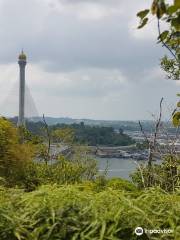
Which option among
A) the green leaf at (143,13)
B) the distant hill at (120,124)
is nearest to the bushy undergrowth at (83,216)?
the green leaf at (143,13)

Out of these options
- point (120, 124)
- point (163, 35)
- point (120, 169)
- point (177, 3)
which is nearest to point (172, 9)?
point (177, 3)

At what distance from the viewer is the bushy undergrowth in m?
2.56

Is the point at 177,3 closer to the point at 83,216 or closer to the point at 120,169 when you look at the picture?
the point at 83,216

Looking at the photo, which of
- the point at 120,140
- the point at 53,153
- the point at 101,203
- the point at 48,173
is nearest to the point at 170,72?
the point at 48,173

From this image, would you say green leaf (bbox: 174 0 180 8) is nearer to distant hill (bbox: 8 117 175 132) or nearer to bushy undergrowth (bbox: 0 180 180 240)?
bushy undergrowth (bbox: 0 180 180 240)

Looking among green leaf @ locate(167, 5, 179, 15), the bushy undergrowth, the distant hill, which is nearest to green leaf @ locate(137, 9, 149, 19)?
green leaf @ locate(167, 5, 179, 15)

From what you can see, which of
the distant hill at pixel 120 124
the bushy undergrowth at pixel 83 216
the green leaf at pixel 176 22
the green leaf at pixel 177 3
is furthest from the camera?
the distant hill at pixel 120 124

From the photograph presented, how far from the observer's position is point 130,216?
8.55 ft

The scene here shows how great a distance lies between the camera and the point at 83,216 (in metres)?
2.68

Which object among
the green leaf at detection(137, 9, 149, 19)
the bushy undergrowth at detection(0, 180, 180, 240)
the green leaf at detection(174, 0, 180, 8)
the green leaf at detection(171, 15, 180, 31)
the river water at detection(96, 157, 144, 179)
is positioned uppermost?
the green leaf at detection(174, 0, 180, 8)

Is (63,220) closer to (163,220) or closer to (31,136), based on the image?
(163,220)

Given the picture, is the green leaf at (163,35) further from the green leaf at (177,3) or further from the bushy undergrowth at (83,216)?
the bushy undergrowth at (83,216)

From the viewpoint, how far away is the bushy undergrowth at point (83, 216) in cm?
256

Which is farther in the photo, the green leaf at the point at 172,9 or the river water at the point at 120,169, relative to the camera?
the river water at the point at 120,169
